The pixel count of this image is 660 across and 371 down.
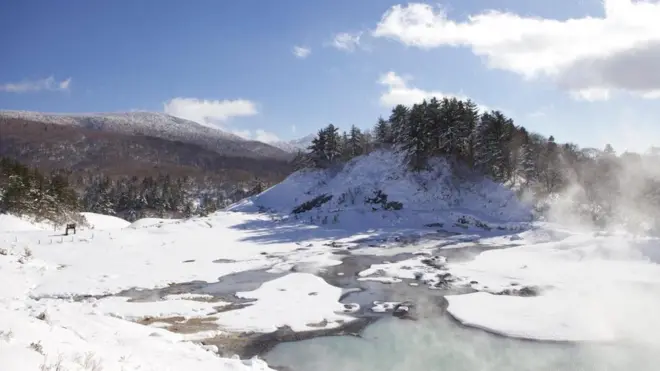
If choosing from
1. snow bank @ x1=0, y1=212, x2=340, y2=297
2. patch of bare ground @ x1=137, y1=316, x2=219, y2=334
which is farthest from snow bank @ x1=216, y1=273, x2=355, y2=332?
snow bank @ x1=0, y1=212, x2=340, y2=297

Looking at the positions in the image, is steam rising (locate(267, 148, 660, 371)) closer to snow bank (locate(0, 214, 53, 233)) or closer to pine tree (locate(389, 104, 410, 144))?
pine tree (locate(389, 104, 410, 144))

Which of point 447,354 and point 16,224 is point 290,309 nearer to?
point 447,354

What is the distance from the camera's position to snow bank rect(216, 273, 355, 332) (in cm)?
1588

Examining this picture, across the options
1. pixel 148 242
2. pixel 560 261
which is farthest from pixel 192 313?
pixel 560 261

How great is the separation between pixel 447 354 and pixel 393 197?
38110 mm

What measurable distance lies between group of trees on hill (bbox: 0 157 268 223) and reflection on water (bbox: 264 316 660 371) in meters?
39.0

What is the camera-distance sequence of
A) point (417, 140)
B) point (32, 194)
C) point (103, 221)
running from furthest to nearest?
→ point (417, 140) → point (103, 221) → point (32, 194)

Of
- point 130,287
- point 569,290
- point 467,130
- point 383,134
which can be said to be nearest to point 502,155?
point 467,130

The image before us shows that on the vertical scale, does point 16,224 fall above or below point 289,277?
above

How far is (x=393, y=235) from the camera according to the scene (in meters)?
39.3

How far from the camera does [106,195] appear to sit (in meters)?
111

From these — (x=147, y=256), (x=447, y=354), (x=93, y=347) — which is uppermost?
(x=93, y=347)

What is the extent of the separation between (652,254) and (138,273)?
3074 cm

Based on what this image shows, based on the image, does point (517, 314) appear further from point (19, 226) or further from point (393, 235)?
point (19, 226)
